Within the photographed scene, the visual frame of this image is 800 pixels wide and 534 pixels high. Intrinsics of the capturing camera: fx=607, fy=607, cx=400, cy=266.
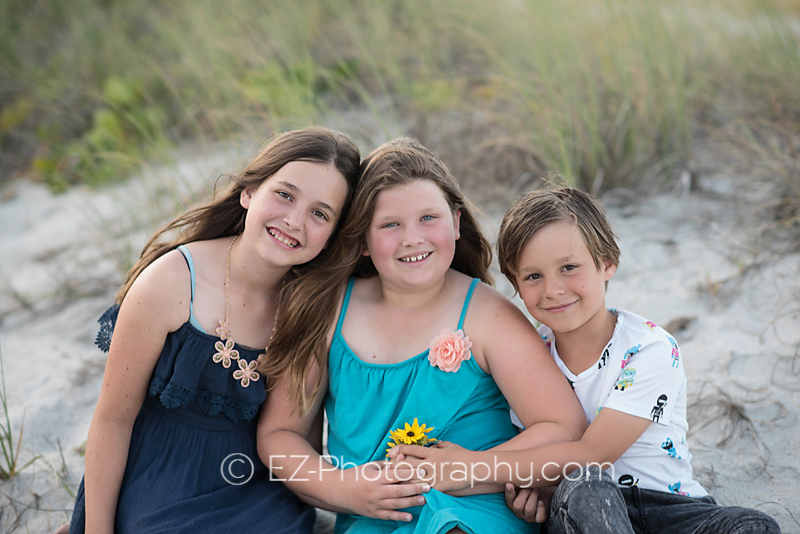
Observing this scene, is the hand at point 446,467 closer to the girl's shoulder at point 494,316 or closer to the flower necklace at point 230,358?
the girl's shoulder at point 494,316

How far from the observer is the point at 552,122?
→ 12.0 feet

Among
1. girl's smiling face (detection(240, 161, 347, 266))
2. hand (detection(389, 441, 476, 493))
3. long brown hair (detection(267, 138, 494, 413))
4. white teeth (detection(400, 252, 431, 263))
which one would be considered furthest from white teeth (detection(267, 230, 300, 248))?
hand (detection(389, 441, 476, 493))

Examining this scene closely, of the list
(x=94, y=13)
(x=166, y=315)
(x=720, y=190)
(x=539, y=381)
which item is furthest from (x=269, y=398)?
(x=94, y=13)

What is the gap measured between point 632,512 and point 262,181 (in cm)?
160

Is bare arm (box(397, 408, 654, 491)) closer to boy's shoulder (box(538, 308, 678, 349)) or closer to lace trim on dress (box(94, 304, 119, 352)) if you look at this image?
boy's shoulder (box(538, 308, 678, 349))

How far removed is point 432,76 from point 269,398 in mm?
3435

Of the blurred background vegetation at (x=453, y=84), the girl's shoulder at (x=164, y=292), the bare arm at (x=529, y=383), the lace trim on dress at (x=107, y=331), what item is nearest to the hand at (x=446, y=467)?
the bare arm at (x=529, y=383)

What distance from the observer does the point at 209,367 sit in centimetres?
206

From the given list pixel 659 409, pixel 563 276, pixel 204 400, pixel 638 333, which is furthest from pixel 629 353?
pixel 204 400

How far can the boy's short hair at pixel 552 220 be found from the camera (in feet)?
6.28

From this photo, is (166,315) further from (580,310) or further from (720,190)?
(720,190)

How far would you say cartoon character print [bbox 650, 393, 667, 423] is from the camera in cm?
178

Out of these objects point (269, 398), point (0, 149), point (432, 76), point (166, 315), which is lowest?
point (269, 398)

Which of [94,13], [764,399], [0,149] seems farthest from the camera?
[94,13]
